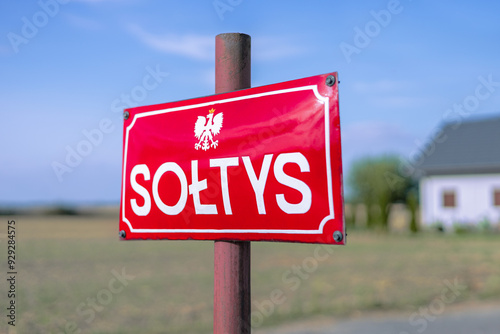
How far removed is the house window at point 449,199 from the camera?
27.8 metres

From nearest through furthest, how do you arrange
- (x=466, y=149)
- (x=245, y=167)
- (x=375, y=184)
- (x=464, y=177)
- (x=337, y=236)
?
1. (x=337, y=236)
2. (x=245, y=167)
3. (x=464, y=177)
4. (x=466, y=149)
5. (x=375, y=184)

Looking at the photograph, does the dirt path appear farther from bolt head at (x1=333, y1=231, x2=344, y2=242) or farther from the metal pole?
bolt head at (x1=333, y1=231, x2=344, y2=242)

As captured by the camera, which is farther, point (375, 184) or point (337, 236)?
point (375, 184)

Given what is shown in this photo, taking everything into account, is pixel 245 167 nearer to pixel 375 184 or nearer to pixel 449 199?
pixel 449 199

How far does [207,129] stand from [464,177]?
2789 centimetres

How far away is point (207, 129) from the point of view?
239 cm

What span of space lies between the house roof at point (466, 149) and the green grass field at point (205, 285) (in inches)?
405

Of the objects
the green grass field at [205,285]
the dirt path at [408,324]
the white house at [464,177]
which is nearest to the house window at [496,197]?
the white house at [464,177]

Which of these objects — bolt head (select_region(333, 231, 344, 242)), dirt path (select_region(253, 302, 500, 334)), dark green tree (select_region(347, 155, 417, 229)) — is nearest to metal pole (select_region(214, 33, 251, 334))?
bolt head (select_region(333, 231, 344, 242))

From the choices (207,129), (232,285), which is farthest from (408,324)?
(207,129)

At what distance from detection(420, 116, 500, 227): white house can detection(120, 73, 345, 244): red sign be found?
27.0 m

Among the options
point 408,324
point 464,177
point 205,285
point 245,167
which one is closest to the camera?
point 245,167

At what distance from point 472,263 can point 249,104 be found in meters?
13.2

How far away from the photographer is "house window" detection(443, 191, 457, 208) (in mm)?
27828
